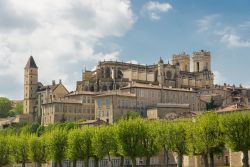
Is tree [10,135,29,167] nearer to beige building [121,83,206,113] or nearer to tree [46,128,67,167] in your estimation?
tree [46,128,67,167]

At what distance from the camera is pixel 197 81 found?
519 feet

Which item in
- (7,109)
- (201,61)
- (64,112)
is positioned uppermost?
(201,61)

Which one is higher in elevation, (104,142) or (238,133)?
(238,133)

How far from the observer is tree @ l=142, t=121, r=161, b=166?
196 feet

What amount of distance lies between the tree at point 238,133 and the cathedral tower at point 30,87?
9580 centimetres

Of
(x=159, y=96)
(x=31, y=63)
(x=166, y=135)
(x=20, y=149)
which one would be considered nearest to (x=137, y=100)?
(x=159, y=96)

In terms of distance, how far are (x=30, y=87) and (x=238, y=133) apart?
332 feet

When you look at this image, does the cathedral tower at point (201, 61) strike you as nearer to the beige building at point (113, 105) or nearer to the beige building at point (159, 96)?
the beige building at point (159, 96)

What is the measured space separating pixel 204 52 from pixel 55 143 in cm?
12290

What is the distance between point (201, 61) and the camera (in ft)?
596

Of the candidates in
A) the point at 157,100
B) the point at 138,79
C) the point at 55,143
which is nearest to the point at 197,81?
the point at 138,79

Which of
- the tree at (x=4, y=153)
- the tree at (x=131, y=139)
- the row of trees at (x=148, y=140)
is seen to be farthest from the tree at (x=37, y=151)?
the tree at (x=131, y=139)

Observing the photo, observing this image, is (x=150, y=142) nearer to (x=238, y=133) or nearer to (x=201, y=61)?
(x=238, y=133)

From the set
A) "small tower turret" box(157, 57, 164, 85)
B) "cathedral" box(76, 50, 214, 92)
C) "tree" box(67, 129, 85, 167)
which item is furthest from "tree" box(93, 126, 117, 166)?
"small tower turret" box(157, 57, 164, 85)
